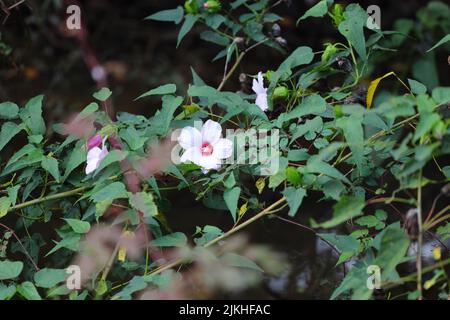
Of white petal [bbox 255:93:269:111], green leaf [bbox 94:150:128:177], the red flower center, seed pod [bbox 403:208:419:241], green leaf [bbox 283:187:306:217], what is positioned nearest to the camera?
seed pod [bbox 403:208:419:241]

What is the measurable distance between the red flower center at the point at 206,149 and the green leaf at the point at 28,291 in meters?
0.40

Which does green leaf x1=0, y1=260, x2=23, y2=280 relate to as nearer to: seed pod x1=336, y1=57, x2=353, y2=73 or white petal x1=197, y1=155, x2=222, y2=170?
white petal x1=197, y1=155, x2=222, y2=170

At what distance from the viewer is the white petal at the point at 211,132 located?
1445mm

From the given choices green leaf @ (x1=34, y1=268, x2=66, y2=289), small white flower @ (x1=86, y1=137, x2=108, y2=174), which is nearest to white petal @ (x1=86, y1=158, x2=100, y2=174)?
small white flower @ (x1=86, y1=137, x2=108, y2=174)

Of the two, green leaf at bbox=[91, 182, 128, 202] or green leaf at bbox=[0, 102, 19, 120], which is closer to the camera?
green leaf at bbox=[91, 182, 128, 202]

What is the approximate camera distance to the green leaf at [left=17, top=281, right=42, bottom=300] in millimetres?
1248

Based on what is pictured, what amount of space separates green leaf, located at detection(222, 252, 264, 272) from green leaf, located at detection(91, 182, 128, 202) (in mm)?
205

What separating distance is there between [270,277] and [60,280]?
954mm

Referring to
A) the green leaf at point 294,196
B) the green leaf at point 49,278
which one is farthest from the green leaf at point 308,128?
the green leaf at point 49,278

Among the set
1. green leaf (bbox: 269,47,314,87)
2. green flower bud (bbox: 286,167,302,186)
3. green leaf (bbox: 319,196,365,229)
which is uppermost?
green leaf (bbox: 269,47,314,87)
